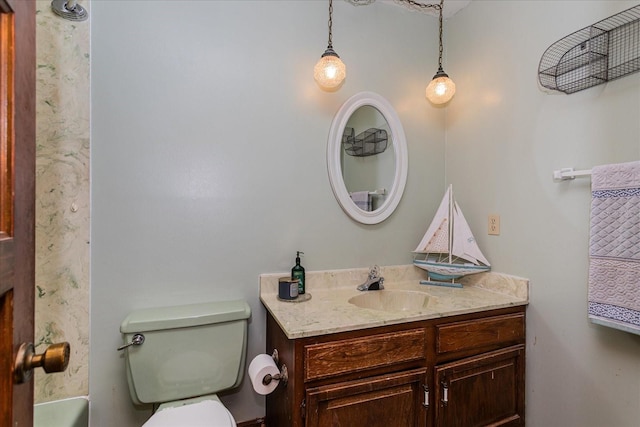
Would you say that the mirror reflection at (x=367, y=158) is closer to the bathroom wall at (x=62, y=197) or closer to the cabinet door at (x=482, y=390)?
the cabinet door at (x=482, y=390)

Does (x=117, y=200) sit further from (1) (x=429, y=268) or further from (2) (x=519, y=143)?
(2) (x=519, y=143)

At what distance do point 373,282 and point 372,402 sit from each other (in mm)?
638

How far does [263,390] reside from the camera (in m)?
1.24

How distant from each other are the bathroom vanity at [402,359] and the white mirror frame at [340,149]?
0.47 metres

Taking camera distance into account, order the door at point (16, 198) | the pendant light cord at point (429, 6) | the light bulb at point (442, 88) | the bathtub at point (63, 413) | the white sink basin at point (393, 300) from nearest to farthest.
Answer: the door at point (16, 198) < the bathtub at point (63, 413) < the white sink basin at point (393, 300) < the light bulb at point (442, 88) < the pendant light cord at point (429, 6)

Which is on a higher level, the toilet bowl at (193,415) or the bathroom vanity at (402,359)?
the bathroom vanity at (402,359)

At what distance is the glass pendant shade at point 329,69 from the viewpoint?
1.59 m

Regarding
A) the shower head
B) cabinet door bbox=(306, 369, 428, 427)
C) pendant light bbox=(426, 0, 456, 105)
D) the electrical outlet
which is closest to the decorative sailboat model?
the electrical outlet

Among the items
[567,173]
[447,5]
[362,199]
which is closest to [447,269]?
[362,199]

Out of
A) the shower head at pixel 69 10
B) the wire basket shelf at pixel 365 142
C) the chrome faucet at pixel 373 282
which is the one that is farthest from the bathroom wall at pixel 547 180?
the shower head at pixel 69 10

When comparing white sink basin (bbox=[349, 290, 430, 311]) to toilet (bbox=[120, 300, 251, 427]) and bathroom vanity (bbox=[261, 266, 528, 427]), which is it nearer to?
bathroom vanity (bbox=[261, 266, 528, 427])

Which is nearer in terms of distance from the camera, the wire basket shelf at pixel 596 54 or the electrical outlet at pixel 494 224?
the wire basket shelf at pixel 596 54

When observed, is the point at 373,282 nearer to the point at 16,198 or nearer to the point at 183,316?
the point at 183,316

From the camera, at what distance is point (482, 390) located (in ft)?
4.79
